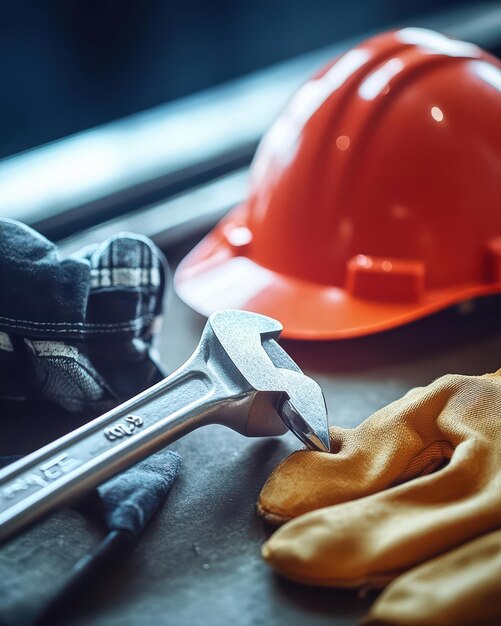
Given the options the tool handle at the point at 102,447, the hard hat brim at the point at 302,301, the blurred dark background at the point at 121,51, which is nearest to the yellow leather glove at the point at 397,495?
the tool handle at the point at 102,447

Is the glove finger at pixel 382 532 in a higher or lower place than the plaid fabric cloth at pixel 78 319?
lower

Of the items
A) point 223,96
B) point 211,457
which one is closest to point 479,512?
point 211,457

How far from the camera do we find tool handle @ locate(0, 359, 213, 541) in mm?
765

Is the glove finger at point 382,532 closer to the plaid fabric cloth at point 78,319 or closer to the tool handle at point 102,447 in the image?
the tool handle at point 102,447

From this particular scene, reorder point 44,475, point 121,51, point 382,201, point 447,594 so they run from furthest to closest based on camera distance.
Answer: point 121,51 → point 382,201 → point 44,475 → point 447,594

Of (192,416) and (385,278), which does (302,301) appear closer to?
(385,278)

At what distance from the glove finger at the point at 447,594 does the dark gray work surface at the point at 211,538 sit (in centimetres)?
5

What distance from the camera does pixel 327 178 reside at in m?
1.24

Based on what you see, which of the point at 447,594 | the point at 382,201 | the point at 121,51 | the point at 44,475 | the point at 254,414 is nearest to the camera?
the point at 447,594

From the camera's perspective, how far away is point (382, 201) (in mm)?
1207

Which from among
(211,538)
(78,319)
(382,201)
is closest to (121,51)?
(382,201)

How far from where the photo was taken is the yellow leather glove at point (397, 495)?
735mm

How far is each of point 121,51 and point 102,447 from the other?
1.20m

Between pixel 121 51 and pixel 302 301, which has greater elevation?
pixel 121 51
